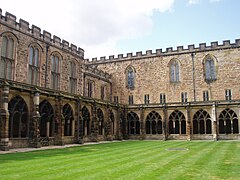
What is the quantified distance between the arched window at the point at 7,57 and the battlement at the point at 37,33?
140 cm

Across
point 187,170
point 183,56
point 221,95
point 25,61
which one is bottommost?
point 187,170

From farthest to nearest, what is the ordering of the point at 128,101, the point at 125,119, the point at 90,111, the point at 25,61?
the point at 128,101, the point at 125,119, the point at 90,111, the point at 25,61

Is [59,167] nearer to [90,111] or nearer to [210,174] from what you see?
[210,174]

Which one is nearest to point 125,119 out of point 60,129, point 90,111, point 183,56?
point 90,111

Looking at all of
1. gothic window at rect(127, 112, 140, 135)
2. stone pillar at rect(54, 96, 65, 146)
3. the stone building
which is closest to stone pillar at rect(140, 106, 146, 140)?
the stone building

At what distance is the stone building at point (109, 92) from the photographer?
68.3 ft

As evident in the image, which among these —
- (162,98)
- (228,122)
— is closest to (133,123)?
(162,98)

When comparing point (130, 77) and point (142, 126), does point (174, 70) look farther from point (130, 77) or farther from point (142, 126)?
point (142, 126)

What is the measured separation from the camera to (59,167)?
33.4 feet

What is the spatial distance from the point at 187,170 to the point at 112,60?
113 feet

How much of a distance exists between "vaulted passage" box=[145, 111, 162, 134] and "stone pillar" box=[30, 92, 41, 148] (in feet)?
60.6

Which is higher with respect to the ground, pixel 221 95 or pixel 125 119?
pixel 221 95

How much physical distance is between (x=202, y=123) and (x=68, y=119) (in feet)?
56.0

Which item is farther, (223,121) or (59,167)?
(223,121)
